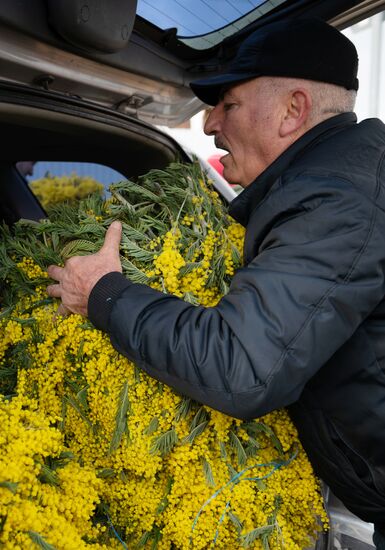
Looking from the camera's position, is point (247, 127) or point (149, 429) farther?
point (247, 127)

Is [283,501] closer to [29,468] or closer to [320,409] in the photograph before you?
[320,409]

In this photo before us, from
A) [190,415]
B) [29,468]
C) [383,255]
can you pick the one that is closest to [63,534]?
[29,468]

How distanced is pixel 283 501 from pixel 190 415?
1.45ft

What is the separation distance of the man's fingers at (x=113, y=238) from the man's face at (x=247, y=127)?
44 cm

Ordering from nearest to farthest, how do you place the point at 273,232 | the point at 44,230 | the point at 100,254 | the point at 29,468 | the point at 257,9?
1. the point at 29,468
2. the point at 273,232
3. the point at 100,254
4. the point at 44,230
5. the point at 257,9

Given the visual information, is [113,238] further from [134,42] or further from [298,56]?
[134,42]

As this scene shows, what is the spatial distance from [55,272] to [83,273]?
0.67ft

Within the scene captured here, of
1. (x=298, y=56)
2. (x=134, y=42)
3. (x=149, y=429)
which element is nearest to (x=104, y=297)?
(x=149, y=429)

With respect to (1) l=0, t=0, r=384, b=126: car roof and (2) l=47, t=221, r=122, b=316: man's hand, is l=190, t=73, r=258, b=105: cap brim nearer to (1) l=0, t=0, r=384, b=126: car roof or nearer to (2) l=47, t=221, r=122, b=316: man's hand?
(1) l=0, t=0, r=384, b=126: car roof

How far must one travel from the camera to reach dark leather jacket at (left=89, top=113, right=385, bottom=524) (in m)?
1.32

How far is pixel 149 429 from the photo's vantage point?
164cm

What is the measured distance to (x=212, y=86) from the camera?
180cm

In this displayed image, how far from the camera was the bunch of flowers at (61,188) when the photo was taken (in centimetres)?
388

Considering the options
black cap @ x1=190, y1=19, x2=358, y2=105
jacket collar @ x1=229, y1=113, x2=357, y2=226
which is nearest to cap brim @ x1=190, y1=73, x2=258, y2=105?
black cap @ x1=190, y1=19, x2=358, y2=105
